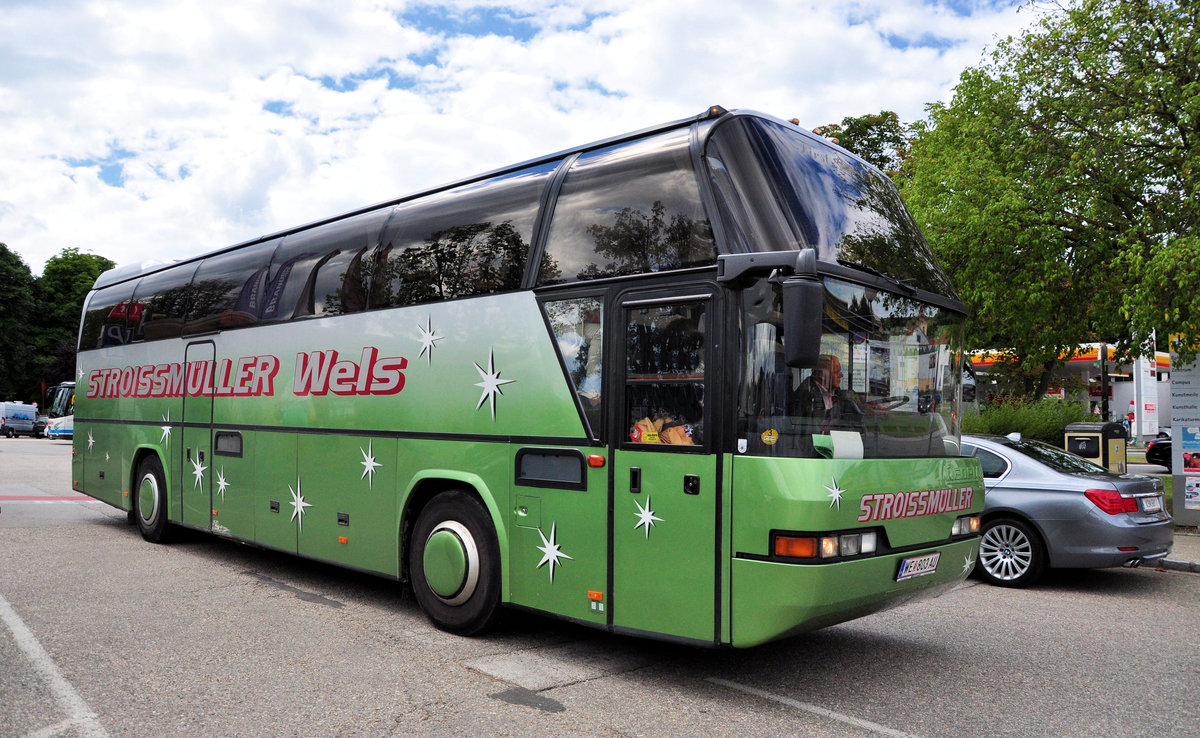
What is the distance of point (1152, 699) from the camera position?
5359mm

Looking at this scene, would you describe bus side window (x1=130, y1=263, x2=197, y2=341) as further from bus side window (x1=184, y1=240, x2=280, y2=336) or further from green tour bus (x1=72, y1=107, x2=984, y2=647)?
green tour bus (x1=72, y1=107, x2=984, y2=647)

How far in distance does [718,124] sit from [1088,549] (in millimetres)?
6022

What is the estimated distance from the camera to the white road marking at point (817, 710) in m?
4.68

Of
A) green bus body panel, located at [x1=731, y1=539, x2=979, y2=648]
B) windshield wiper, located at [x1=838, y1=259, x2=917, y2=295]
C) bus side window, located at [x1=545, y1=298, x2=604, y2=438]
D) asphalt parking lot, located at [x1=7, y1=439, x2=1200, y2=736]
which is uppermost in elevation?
windshield wiper, located at [x1=838, y1=259, x2=917, y2=295]

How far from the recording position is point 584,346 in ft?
19.0

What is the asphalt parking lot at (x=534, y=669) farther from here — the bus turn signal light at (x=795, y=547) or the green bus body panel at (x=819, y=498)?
the green bus body panel at (x=819, y=498)

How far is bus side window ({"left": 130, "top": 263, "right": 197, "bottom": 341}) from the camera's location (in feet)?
34.8

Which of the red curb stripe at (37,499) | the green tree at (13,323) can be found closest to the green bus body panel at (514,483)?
the red curb stripe at (37,499)

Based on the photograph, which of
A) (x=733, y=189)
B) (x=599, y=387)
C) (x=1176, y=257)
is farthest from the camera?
(x=1176, y=257)

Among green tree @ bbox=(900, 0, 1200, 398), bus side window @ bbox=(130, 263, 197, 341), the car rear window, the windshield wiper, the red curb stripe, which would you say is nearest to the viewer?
the windshield wiper

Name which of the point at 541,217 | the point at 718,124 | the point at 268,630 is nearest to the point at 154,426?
the point at 268,630

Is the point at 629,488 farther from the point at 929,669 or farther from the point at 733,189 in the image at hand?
the point at 929,669

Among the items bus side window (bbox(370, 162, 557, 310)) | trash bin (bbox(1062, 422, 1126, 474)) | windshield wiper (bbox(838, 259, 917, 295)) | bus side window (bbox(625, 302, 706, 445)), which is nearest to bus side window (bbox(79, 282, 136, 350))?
bus side window (bbox(370, 162, 557, 310))

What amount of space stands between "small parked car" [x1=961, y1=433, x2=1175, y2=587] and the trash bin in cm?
518
